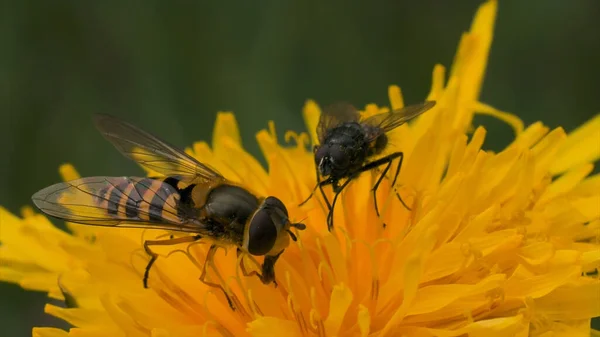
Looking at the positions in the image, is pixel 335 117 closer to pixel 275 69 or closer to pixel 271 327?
pixel 271 327

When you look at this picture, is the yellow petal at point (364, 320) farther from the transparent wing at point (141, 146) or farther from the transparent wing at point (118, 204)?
the transparent wing at point (141, 146)

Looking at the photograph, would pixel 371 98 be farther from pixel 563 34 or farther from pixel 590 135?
pixel 590 135

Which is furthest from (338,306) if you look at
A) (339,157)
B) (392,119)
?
(392,119)

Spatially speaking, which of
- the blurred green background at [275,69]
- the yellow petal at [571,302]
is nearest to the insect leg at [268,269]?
the yellow petal at [571,302]

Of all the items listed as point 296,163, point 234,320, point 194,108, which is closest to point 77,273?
point 234,320

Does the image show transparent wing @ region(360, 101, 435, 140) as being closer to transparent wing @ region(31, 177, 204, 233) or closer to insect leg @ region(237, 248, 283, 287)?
insect leg @ region(237, 248, 283, 287)

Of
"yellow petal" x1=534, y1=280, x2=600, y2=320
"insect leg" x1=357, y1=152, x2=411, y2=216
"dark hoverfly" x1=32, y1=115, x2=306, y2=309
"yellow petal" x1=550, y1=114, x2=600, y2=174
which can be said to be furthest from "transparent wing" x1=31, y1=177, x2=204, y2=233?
"yellow petal" x1=550, y1=114, x2=600, y2=174
